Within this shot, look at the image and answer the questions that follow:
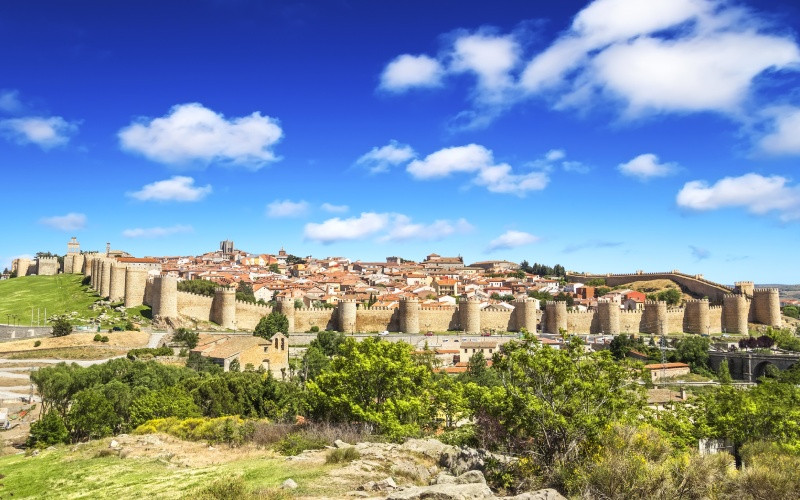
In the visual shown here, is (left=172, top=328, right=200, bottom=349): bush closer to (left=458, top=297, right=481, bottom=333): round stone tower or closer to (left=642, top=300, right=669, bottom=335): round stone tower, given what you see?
(left=458, top=297, right=481, bottom=333): round stone tower

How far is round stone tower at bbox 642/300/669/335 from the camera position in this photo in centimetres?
5622

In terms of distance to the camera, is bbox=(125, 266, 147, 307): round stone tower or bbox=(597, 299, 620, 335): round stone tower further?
bbox=(597, 299, 620, 335): round stone tower

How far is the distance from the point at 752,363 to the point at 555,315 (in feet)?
52.8

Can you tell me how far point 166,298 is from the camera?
44.2m

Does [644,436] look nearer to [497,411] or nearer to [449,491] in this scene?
[497,411]

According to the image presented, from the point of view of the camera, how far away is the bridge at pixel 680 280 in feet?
222

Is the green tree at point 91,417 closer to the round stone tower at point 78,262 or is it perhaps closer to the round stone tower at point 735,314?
the round stone tower at point 735,314

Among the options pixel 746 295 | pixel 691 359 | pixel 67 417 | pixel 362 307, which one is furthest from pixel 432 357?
pixel 746 295

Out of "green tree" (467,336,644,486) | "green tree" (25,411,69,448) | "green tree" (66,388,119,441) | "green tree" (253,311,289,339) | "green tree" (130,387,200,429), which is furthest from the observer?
"green tree" (253,311,289,339)

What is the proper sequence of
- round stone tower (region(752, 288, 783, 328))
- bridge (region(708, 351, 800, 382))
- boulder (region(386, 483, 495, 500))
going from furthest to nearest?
round stone tower (region(752, 288, 783, 328)) < bridge (region(708, 351, 800, 382)) < boulder (region(386, 483, 495, 500))

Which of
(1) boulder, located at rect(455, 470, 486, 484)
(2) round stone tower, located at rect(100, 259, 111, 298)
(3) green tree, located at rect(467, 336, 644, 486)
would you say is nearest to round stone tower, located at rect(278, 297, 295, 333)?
(2) round stone tower, located at rect(100, 259, 111, 298)

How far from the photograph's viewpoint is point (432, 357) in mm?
40000

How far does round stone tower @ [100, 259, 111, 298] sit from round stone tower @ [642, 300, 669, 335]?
158 feet

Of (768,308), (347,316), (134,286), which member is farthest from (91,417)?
(768,308)
